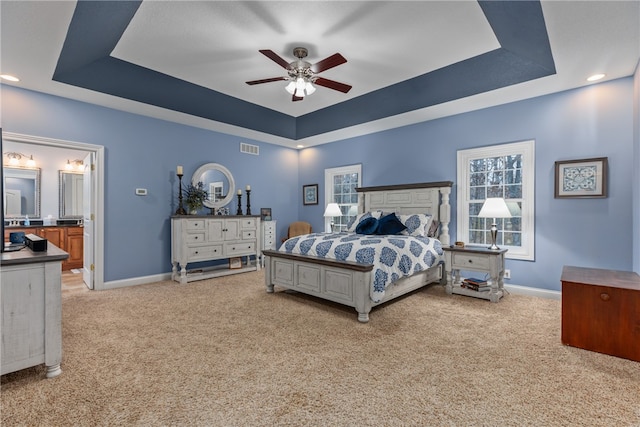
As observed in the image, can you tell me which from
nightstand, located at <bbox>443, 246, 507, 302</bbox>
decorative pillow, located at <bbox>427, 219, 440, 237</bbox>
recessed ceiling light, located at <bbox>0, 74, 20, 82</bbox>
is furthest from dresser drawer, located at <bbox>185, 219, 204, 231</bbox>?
nightstand, located at <bbox>443, 246, 507, 302</bbox>

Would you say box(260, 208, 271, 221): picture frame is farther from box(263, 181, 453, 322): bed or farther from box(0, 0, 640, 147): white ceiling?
box(0, 0, 640, 147): white ceiling

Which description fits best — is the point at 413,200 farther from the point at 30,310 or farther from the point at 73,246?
the point at 73,246

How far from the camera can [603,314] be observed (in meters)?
2.31

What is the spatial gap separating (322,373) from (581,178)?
381cm

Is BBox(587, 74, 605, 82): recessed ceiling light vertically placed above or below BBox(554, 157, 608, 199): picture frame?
above

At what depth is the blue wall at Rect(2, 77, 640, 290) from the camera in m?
3.46

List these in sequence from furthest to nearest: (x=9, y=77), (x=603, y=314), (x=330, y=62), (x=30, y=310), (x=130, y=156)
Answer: (x=130, y=156) < (x=9, y=77) < (x=330, y=62) < (x=603, y=314) < (x=30, y=310)

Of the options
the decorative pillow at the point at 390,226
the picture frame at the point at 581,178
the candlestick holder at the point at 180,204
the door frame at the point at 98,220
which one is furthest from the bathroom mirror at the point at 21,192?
the picture frame at the point at 581,178

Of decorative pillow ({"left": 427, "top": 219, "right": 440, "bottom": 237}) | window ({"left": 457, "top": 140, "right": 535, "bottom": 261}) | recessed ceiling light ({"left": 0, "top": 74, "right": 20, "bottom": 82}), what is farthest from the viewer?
decorative pillow ({"left": 427, "top": 219, "right": 440, "bottom": 237})

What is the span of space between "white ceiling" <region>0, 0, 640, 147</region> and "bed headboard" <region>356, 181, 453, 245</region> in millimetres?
1213

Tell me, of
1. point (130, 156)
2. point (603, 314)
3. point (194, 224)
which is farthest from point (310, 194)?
point (603, 314)

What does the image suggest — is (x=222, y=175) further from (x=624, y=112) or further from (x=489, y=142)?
(x=624, y=112)

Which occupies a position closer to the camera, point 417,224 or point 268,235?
point 417,224

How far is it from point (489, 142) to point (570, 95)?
994 millimetres
